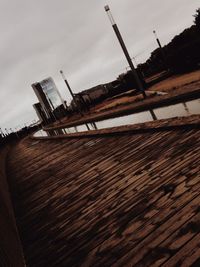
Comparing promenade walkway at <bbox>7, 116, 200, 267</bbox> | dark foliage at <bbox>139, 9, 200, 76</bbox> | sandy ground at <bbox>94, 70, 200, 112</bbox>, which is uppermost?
dark foliage at <bbox>139, 9, 200, 76</bbox>

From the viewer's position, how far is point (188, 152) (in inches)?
195

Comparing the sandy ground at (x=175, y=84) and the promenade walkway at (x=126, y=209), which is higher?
the promenade walkway at (x=126, y=209)

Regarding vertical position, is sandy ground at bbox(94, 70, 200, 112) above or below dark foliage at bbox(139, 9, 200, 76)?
below

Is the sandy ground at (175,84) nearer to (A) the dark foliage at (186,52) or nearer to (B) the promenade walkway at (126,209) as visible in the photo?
(A) the dark foliage at (186,52)

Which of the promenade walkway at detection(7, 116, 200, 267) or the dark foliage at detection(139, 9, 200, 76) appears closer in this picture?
the promenade walkway at detection(7, 116, 200, 267)

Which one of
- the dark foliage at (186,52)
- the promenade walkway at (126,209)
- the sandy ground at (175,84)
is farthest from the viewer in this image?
the dark foliage at (186,52)

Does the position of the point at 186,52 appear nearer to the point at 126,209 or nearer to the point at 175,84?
the point at 175,84

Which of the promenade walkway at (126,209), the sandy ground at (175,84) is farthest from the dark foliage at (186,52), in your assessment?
the promenade walkway at (126,209)

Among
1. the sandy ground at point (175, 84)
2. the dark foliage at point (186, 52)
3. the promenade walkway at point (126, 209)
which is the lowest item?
the sandy ground at point (175, 84)

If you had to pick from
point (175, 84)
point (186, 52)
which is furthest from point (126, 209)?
point (186, 52)

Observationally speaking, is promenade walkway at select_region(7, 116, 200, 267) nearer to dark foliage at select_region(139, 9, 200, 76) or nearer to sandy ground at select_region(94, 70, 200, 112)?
sandy ground at select_region(94, 70, 200, 112)

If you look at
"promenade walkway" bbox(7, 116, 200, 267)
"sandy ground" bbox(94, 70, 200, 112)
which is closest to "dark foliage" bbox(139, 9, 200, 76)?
"sandy ground" bbox(94, 70, 200, 112)

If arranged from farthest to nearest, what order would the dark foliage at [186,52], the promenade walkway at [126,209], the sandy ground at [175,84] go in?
1. the dark foliage at [186,52]
2. the sandy ground at [175,84]
3. the promenade walkway at [126,209]

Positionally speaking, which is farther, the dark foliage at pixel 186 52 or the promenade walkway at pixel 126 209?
the dark foliage at pixel 186 52
